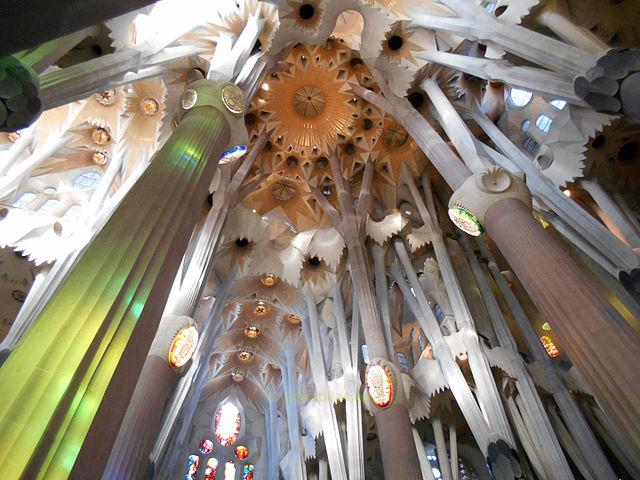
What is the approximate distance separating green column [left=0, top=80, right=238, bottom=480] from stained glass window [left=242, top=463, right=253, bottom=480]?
49.7 ft

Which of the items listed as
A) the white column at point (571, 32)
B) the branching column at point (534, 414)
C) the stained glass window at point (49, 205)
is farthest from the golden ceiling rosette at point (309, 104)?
the branching column at point (534, 414)

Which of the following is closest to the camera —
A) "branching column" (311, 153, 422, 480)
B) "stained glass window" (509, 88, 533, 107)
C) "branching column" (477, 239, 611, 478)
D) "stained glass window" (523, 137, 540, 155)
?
"branching column" (311, 153, 422, 480)

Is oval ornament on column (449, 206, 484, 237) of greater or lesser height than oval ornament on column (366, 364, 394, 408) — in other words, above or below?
above

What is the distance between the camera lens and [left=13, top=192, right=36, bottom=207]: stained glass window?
11.6 m

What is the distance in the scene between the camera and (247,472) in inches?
667

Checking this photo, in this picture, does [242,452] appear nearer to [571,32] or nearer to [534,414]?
[534,414]

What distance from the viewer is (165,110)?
1001 centimetres

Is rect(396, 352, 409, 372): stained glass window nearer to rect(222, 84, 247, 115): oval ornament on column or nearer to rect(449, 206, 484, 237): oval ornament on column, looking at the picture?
rect(449, 206, 484, 237): oval ornament on column

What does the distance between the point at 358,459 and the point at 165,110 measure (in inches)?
342

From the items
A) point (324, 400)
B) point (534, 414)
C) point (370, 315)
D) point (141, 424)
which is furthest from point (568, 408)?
point (141, 424)

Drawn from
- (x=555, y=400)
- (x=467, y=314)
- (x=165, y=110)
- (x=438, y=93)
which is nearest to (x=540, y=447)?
(x=555, y=400)

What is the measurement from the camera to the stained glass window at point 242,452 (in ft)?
57.0

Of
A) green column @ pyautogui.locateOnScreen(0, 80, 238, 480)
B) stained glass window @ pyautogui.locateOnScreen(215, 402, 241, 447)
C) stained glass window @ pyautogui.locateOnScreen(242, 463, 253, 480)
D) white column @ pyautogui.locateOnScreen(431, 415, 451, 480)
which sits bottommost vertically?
green column @ pyautogui.locateOnScreen(0, 80, 238, 480)

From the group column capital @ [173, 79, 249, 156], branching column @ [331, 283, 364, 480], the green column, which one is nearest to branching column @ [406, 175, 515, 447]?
branching column @ [331, 283, 364, 480]
